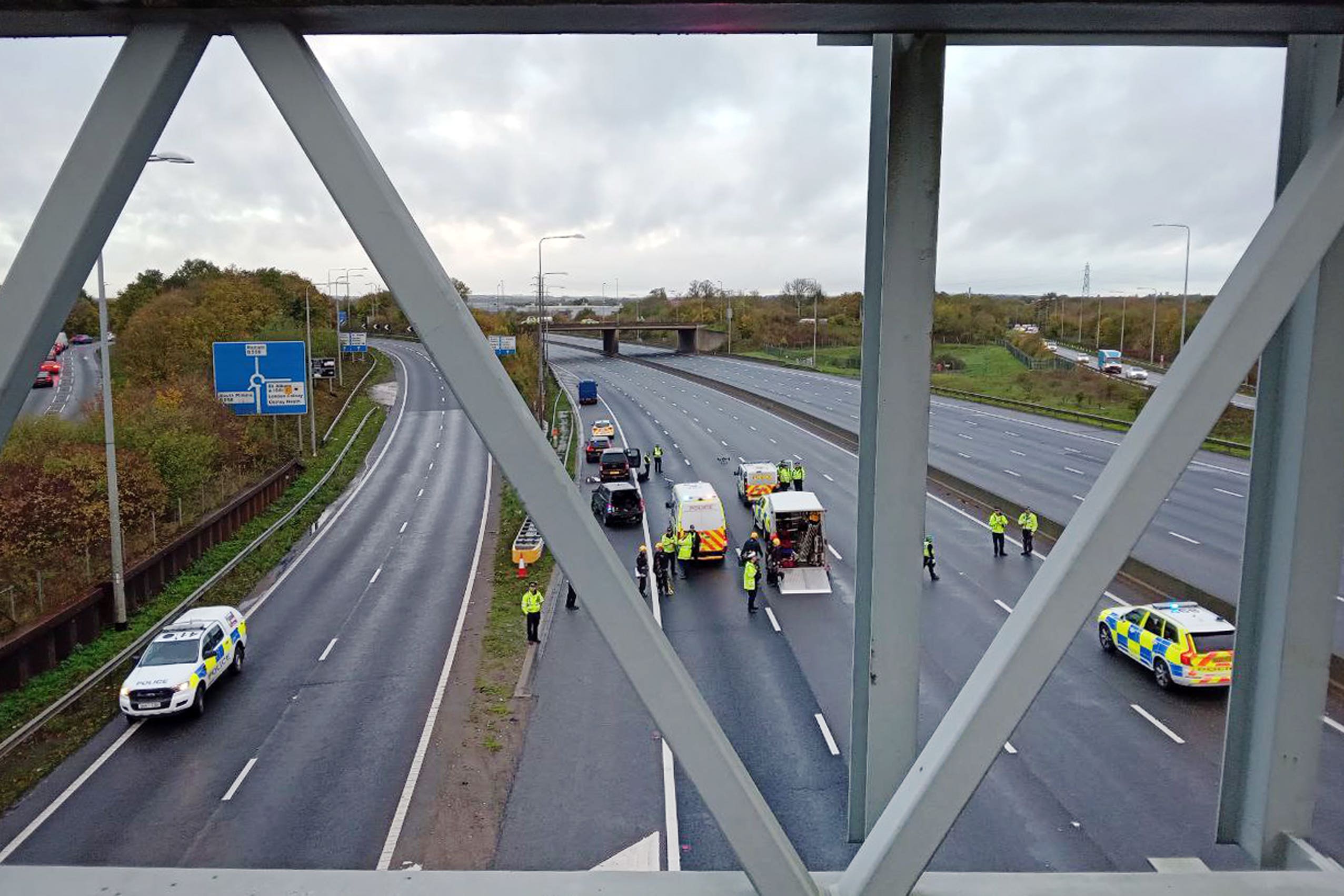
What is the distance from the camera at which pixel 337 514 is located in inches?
1288

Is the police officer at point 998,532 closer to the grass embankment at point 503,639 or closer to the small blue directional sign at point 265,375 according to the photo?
the grass embankment at point 503,639

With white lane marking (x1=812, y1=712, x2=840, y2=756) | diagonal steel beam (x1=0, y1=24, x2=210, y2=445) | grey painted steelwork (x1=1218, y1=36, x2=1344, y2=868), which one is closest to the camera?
diagonal steel beam (x1=0, y1=24, x2=210, y2=445)

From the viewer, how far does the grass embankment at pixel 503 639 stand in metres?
15.4

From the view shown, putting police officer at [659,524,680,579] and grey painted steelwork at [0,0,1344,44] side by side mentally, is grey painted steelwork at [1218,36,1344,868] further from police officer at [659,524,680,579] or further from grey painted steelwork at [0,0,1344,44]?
police officer at [659,524,680,579]

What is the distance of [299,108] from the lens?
2.10m

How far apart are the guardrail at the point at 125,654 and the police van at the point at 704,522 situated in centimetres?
1179

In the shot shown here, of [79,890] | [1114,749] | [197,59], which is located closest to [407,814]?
[1114,749]

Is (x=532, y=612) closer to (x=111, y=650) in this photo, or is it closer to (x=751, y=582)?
(x=751, y=582)

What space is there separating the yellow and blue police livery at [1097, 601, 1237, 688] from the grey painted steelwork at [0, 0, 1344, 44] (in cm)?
1487

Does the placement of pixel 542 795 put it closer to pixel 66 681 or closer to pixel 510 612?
pixel 510 612

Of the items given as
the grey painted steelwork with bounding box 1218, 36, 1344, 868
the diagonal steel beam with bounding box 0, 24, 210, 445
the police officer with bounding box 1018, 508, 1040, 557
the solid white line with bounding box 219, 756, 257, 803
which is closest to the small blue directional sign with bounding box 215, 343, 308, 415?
the solid white line with bounding box 219, 756, 257, 803

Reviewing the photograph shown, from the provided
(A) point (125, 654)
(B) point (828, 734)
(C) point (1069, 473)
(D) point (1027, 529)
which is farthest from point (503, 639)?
(C) point (1069, 473)

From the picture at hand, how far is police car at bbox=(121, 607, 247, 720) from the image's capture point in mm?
15344

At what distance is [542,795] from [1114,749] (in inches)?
324
